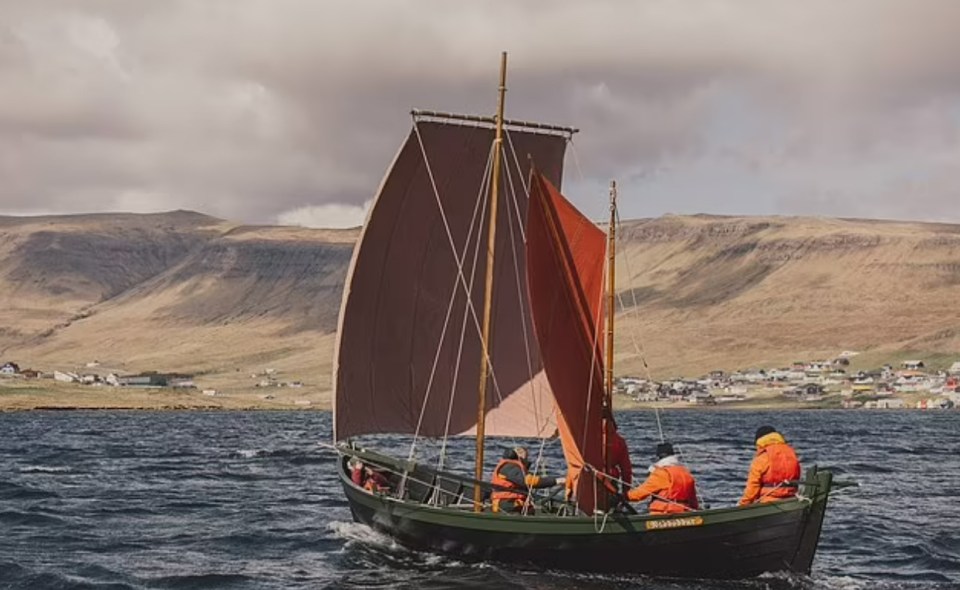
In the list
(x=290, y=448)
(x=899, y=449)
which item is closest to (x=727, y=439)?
(x=899, y=449)

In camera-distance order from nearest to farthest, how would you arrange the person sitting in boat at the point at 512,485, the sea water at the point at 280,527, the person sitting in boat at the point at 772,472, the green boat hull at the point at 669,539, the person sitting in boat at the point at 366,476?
the green boat hull at the point at 669,539 → the person sitting in boat at the point at 772,472 → the sea water at the point at 280,527 → the person sitting in boat at the point at 512,485 → the person sitting in boat at the point at 366,476

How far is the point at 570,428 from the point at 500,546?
3.46 metres

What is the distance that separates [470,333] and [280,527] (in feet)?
29.1

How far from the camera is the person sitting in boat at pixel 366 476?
3578cm

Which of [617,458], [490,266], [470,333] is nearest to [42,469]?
[470,333]

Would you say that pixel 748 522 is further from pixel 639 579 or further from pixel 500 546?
pixel 500 546

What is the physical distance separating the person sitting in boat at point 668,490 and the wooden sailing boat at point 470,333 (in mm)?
1395

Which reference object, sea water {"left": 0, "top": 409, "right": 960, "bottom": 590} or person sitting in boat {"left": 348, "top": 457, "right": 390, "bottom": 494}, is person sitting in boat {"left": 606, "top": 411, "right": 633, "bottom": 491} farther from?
person sitting in boat {"left": 348, "top": 457, "right": 390, "bottom": 494}

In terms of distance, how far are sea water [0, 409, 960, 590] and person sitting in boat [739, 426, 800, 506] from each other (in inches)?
75.8

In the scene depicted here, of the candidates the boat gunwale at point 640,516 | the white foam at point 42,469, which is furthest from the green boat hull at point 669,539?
the white foam at point 42,469

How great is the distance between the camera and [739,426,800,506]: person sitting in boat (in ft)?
87.9

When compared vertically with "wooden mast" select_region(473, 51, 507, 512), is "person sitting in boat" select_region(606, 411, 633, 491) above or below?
below

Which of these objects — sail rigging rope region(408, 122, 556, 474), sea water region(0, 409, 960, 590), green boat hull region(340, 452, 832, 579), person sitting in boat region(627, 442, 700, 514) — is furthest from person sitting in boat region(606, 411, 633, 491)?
sail rigging rope region(408, 122, 556, 474)

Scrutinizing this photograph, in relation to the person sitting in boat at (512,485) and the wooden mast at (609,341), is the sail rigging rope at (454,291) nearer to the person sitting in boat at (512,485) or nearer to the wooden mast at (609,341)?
the wooden mast at (609,341)
